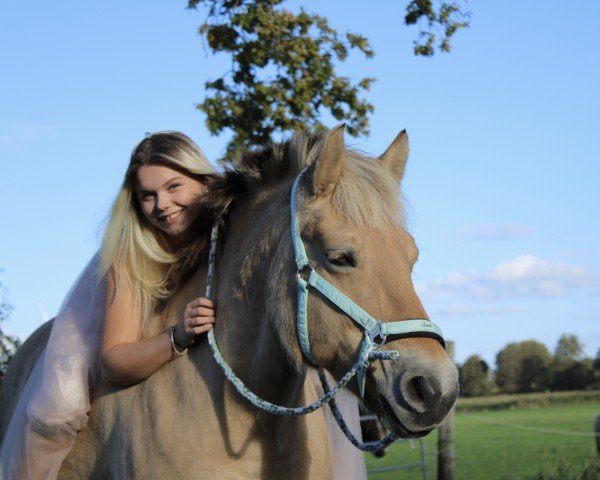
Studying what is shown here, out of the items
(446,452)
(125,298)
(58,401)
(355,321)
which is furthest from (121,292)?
(446,452)

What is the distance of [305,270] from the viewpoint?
122 inches

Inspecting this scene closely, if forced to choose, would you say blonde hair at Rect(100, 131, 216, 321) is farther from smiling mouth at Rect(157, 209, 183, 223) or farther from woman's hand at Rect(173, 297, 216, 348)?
woman's hand at Rect(173, 297, 216, 348)

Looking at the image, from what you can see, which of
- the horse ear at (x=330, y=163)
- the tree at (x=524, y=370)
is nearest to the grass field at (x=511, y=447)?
the tree at (x=524, y=370)

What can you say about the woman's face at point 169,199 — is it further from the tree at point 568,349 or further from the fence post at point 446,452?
the tree at point 568,349

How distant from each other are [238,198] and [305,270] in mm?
733

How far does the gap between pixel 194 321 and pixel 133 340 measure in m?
0.38

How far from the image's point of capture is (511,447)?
1063 inches

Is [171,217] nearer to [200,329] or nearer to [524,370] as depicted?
[200,329]

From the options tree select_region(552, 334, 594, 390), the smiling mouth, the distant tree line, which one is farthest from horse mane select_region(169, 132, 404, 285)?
tree select_region(552, 334, 594, 390)

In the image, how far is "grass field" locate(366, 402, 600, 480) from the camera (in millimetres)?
18531

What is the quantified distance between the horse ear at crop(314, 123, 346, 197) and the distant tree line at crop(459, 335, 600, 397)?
143ft

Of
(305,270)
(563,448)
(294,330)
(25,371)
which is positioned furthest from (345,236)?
(563,448)

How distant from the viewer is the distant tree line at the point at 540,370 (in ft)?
156

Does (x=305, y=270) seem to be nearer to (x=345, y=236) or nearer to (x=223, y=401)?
(x=345, y=236)
